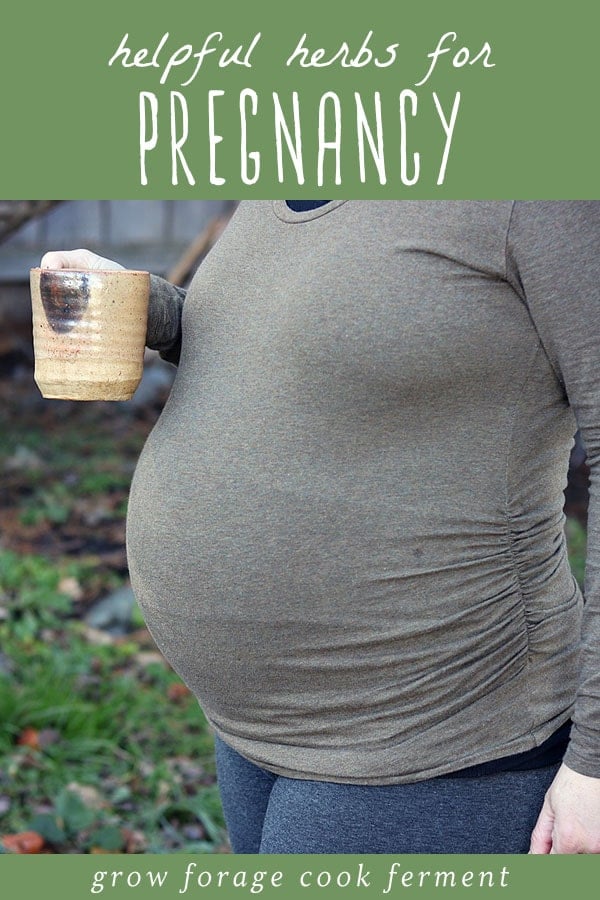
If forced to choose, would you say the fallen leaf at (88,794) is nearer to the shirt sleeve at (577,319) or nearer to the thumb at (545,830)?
the thumb at (545,830)

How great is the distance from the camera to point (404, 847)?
4.46 ft

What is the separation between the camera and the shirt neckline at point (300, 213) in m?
1.38

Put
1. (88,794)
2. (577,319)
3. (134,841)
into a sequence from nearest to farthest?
(577,319) → (134,841) → (88,794)

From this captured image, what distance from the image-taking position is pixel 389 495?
4.25 ft

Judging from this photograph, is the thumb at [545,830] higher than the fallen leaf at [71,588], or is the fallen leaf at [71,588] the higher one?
the thumb at [545,830]

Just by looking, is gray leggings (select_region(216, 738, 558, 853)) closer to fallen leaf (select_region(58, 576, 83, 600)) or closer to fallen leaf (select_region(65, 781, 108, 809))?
fallen leaf (select_region(65, 781, 108, 809))

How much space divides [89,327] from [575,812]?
890 mm

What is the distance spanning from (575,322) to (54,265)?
78 centimetres

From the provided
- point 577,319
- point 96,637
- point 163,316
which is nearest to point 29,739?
point 96,637

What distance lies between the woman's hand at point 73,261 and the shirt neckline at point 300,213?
0.28 m

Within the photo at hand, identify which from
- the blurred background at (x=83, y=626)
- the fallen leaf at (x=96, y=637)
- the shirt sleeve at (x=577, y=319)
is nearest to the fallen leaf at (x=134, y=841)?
the blurred background at (x=83, y=626)

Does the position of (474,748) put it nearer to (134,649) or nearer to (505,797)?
(505,797)

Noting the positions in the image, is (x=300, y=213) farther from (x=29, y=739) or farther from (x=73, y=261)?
(x=29, y=739)
